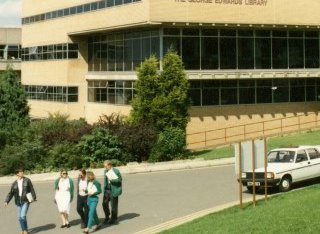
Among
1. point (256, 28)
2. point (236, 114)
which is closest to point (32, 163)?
point (236, 114)

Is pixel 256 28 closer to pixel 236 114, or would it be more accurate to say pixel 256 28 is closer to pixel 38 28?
pixel 236 114

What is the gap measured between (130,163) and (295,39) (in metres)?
17.1

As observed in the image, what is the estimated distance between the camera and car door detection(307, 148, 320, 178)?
21.9 m

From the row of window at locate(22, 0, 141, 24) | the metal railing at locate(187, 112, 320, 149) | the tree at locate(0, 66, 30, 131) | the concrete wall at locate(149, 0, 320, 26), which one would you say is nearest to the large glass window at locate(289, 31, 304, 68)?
the concrete wall at locate(149, 0, 320, 26)

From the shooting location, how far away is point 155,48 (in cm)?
3931

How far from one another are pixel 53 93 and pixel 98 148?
25.1 meters

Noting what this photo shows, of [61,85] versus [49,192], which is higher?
[61,85]

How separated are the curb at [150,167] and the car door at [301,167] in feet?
27.3

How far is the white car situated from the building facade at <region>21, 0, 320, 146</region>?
16.3 metres

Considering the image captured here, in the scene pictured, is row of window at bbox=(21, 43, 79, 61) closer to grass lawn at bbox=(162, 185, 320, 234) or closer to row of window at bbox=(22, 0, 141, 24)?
row of window at bbox=(22, 0, 141, 24)

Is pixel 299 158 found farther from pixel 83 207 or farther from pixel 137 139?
pixel 137 139

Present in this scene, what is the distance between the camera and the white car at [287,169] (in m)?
20.6

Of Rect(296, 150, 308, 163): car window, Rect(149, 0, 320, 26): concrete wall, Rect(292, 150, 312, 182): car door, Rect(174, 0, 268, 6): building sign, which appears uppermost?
Rect(174, 0, 268, 6): building sign

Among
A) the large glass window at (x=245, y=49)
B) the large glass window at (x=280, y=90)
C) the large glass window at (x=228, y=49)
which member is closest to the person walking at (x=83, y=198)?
the large glass window at (x=228, y=49)
